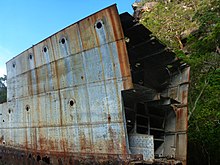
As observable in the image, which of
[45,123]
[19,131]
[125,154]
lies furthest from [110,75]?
[19,131]

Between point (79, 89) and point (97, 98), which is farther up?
point (79, 89)

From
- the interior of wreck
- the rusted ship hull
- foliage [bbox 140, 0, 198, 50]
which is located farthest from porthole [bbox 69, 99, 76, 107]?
foliage [bbox 140, 0, 198, 50]

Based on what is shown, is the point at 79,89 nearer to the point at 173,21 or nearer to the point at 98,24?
the point at 98,24

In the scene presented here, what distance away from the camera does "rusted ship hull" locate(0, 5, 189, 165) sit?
5.66 metres

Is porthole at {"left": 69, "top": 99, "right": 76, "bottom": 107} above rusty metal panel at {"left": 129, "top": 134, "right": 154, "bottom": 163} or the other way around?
above

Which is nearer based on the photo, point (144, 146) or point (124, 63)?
point (124, 63)

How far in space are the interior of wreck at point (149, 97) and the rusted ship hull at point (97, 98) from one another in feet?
0.09

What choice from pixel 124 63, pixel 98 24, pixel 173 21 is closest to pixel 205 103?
pixel 124 63

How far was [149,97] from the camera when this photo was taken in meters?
6.80

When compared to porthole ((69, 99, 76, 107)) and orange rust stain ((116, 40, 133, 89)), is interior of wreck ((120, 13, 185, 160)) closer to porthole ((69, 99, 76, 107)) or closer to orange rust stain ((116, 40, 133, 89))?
orange rust stain ((116, 40, 133, 89))

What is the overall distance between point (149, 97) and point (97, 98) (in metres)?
1.73

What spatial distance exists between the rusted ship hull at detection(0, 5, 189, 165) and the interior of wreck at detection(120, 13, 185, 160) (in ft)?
0.09

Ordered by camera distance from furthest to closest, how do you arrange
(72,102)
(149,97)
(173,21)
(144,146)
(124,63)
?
(173,21) → (149,97) → (72,102) → (144,146) → (124,63)

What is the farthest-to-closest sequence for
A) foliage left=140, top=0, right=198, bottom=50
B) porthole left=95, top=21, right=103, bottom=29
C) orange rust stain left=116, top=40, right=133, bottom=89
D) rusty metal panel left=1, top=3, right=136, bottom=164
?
1. foliage left=140, top=0, right=198, bottom=50
2. porthole left=95, top=21, right=103, bottom=29
3. rusty metal panel left=1, top=3, right=136, bottom=164
4. orange rust stain left=116, top=40, right=133, bottom=89
